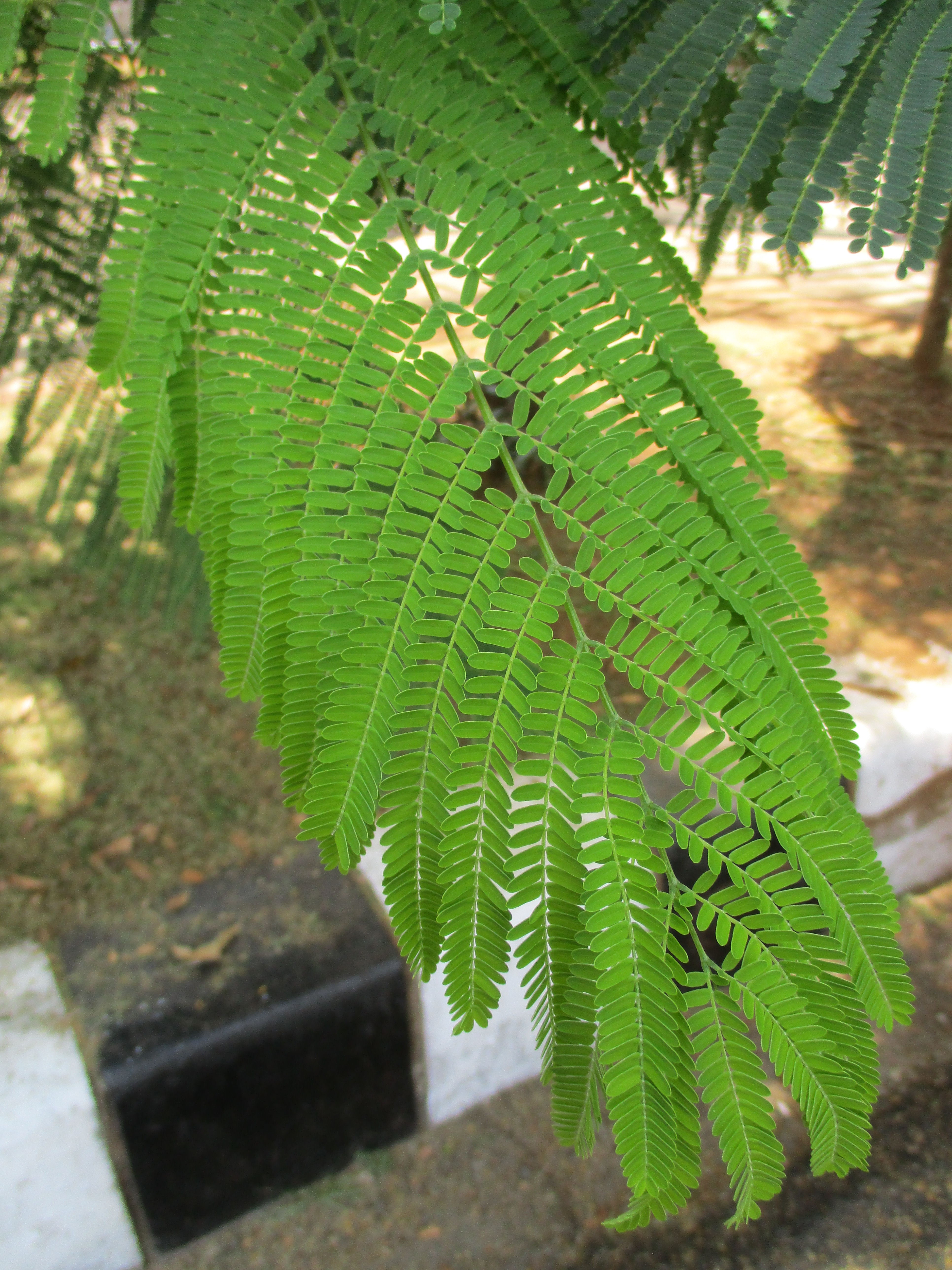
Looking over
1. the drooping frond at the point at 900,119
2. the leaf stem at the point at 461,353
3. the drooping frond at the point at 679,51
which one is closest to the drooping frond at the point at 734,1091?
the leaf stem at the point at 461,353

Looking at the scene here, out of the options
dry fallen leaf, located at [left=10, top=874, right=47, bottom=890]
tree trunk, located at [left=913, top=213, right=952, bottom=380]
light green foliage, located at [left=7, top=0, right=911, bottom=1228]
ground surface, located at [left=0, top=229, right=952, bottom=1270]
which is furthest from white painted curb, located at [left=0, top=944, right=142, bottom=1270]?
tree trunk, located at [left=913, top=213, right=952, bottom=380]

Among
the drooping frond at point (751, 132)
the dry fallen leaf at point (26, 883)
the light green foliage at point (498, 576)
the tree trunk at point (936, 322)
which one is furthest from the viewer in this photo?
the tree trunk at point (936, 322)

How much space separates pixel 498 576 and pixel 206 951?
2.10m

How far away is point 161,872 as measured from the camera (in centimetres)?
321

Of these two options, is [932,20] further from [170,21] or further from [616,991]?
[616,991]

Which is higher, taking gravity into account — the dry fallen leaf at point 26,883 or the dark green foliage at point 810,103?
the dark green foliage at point 810,103

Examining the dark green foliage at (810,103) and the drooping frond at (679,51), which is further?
the drooping frond at (679,51)

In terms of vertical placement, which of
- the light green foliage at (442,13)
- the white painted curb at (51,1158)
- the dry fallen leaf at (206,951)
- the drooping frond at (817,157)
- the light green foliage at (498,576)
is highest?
the light green foliage at (442,13)

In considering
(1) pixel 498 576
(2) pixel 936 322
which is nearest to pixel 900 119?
(1) pixel 498 576

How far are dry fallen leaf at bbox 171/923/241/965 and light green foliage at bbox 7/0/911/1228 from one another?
178 cm

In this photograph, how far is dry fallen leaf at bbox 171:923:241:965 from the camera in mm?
2703

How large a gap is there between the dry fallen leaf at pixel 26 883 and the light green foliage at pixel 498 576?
2360 mm

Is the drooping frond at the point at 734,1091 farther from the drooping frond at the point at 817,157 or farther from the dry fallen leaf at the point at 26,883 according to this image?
the dry fallen leaf at the point at 26,883

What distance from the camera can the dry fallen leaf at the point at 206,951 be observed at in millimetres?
2703
